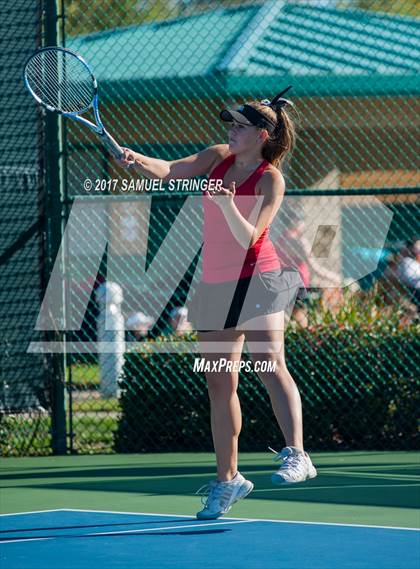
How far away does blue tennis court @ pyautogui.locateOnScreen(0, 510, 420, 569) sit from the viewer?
18.0 feet

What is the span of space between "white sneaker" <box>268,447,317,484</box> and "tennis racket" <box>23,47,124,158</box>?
181 centimetres

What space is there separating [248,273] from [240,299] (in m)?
0.16

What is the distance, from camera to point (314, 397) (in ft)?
32.2

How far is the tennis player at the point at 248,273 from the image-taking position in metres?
5.78

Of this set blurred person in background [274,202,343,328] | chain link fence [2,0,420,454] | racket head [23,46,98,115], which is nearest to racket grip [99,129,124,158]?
racket head [23,46,98,115]

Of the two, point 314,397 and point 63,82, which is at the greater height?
point 63,82

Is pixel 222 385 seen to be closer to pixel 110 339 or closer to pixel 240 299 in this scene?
pixel 240 299

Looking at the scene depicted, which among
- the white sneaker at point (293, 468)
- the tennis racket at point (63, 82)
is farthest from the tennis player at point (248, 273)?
the tennis racket at point (63, 82)

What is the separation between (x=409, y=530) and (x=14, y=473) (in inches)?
146

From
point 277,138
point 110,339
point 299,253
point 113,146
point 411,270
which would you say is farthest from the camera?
point 411,270

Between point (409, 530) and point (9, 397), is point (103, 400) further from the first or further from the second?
point (409, 530)

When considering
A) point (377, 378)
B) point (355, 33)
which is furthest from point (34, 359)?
point (355, 33)

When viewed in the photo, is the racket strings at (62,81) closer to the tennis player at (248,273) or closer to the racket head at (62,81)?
the racket head at (62,81)

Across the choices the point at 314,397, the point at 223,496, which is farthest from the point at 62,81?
the point at 314,397
